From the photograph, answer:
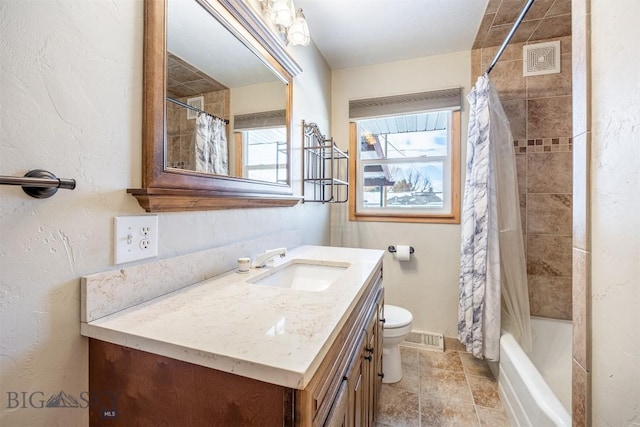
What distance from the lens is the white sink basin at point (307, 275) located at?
1269 millimetres

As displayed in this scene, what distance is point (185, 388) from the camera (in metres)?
0.56

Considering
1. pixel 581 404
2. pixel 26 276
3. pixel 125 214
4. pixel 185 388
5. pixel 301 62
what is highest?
pixel 301 62

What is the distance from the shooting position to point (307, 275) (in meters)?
1.35

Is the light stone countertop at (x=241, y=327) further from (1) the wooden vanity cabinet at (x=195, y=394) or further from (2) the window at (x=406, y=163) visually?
(2) the window at (x=406, y=163)

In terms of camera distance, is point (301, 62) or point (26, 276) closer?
point (26, 276)

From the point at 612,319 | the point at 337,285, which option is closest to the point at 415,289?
the point at 337,285

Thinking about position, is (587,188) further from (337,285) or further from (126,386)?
(126,386)

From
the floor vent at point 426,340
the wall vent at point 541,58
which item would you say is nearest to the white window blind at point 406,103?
the wall vent at point 541,58

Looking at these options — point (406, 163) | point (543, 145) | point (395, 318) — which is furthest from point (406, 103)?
point (395, 318)

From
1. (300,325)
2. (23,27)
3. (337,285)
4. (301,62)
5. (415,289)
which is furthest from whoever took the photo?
(415,289)

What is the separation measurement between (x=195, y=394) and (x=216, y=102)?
0.94 m

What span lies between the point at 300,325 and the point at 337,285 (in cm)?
32

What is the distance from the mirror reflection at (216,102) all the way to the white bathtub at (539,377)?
1.51m

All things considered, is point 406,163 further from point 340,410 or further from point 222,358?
point 222,358
